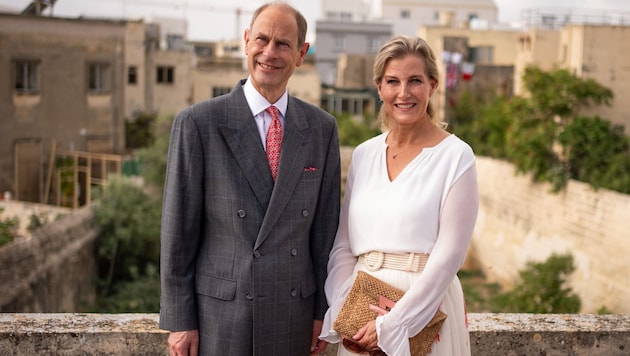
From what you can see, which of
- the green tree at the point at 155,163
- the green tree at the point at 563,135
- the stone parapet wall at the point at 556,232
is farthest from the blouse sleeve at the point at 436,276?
the green tree at the point at 155,163

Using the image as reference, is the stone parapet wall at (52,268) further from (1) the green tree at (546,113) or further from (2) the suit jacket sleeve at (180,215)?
(1) the green tree at (546,113)

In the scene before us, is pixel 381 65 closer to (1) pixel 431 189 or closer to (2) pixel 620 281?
(1) pixel 431 189

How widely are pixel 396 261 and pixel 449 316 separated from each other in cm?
29

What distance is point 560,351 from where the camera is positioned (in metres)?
3.65

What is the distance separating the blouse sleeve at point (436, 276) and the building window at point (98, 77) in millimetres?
23753

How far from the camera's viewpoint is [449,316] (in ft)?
9.64

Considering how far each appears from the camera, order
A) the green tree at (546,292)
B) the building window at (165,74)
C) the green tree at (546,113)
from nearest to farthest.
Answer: the green tree at (546,292) → the green tree at (546,113) → the building window at (165,74)

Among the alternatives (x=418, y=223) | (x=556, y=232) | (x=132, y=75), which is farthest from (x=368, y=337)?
(x=132, y=75)

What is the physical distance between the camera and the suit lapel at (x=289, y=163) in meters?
2.92

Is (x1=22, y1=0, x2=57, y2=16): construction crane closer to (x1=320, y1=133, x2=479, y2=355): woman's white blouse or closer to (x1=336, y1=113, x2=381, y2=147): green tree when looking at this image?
(x1=336, y1=113, x2=381, y2=147): green tree

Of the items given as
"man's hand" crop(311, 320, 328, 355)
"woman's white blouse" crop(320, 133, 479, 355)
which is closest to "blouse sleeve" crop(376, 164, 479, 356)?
"woman's white blouse" crop(320, 133, 479, 355)

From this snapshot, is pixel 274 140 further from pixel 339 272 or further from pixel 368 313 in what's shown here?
pixel 368 313

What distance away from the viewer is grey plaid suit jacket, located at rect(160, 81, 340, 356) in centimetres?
289

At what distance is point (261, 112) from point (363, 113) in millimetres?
33424
